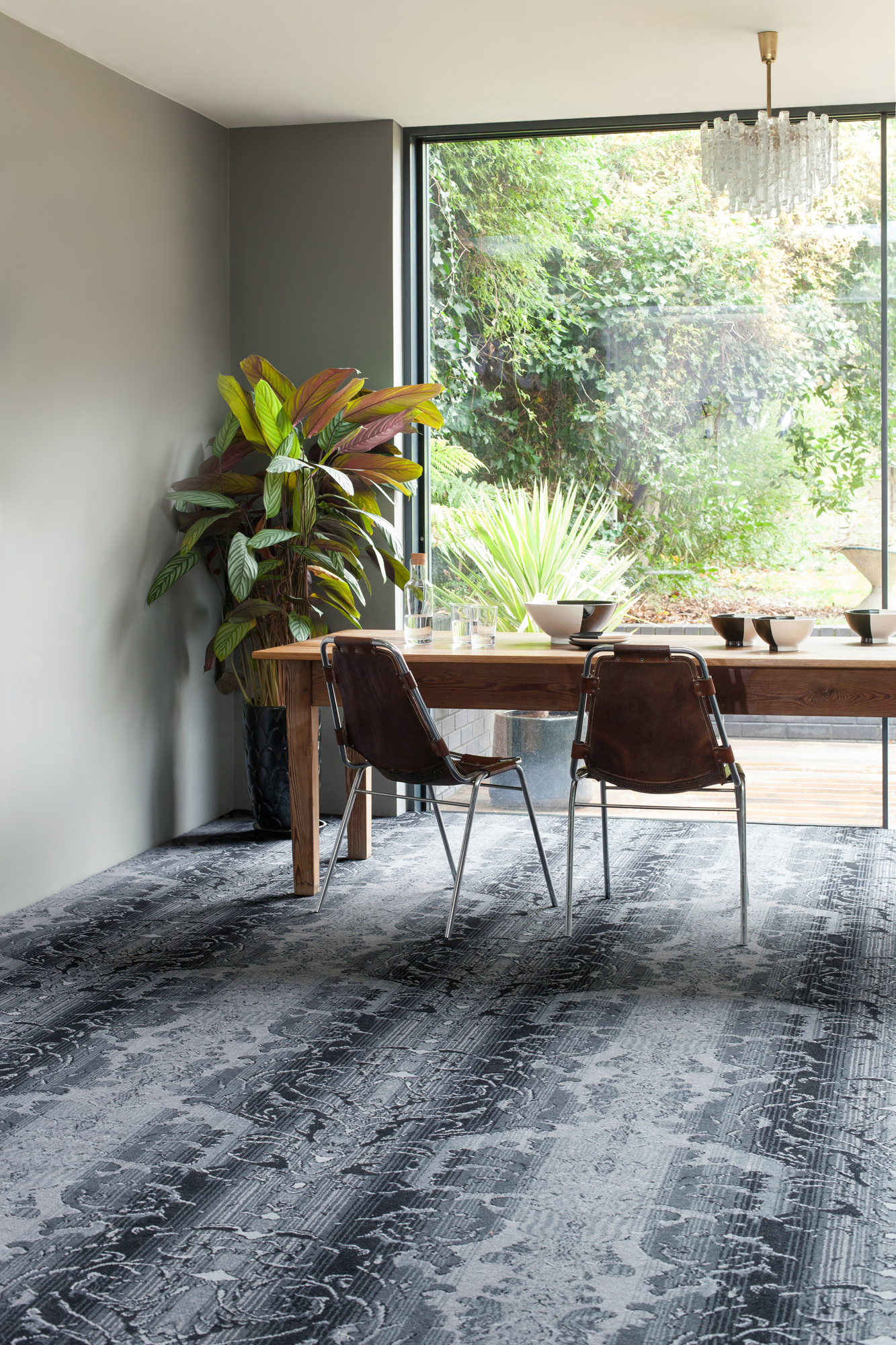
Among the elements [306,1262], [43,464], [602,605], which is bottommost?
[306,1262]

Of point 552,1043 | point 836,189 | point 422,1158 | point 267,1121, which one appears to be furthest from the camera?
point 836,189

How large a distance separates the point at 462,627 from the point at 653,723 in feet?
2.64

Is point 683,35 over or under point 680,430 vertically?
over

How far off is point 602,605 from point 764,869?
3.81ft

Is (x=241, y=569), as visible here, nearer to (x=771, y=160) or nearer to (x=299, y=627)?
(x=299, y=627)

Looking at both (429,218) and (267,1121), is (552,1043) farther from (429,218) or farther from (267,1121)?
(429,218)

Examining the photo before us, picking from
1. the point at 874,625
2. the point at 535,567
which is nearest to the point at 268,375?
the point at 535,567

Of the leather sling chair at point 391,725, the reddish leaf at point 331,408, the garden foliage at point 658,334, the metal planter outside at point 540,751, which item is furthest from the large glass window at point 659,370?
the leather sling chair at point 391,725

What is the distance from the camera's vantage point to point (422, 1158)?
7.76 ft

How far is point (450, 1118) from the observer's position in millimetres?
2531

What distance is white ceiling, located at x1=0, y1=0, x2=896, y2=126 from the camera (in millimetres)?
3975

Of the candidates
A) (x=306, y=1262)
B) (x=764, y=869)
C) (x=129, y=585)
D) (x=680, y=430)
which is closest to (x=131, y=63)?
(x=129, y=585)

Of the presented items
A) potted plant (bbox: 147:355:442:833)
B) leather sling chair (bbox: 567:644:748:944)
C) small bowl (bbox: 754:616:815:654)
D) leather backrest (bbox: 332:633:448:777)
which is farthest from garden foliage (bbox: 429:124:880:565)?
leather backrest (bbox: 332:633:448:777)

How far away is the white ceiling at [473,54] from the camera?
13.0 feet
